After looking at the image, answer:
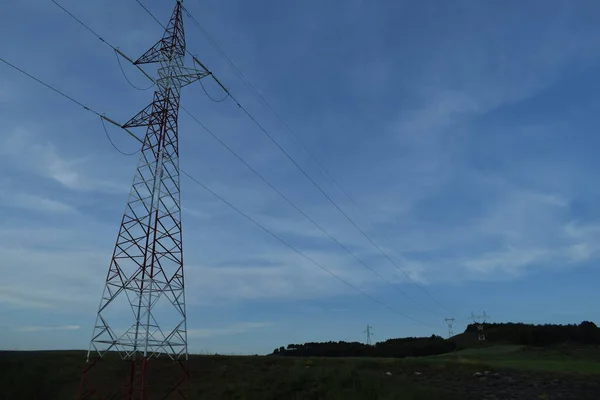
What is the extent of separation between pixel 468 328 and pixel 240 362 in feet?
423

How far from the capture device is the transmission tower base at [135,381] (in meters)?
30.0

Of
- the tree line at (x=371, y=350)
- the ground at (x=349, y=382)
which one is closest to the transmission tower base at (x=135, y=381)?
the ground at (x=349, y=382)

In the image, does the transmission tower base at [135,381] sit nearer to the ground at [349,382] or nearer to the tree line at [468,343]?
the ground at [349,382]

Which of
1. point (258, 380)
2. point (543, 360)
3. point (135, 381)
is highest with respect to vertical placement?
point (135, 381)

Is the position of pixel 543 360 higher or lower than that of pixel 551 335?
lower

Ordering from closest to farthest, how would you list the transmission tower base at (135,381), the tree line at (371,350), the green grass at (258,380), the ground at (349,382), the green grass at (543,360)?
the ground at (349,382) < the green grass at (258,380) < the transmission tower base at (135,381) < the green grass at (543,360) < the tree line at (371,350)

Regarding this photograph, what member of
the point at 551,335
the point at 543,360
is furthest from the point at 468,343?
the point at 543,360

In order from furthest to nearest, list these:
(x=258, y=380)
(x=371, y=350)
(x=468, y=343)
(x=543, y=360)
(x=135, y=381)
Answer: (x=468, y=343)
(x=371, y=350)
(x=543, y=360)
(x=135, y=381)
(x=258, y=380)

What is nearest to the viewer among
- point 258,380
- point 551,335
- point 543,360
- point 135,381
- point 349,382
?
point 349,382

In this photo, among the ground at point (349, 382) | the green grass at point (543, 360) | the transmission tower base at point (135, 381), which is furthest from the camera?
the green grass at point (543, 360)

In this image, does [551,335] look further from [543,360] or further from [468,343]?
[543,360]

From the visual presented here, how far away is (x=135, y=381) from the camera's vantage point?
110 feet

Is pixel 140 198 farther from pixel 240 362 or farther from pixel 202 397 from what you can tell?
pixel 240 362

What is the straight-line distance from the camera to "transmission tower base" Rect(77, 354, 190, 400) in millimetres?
29969
